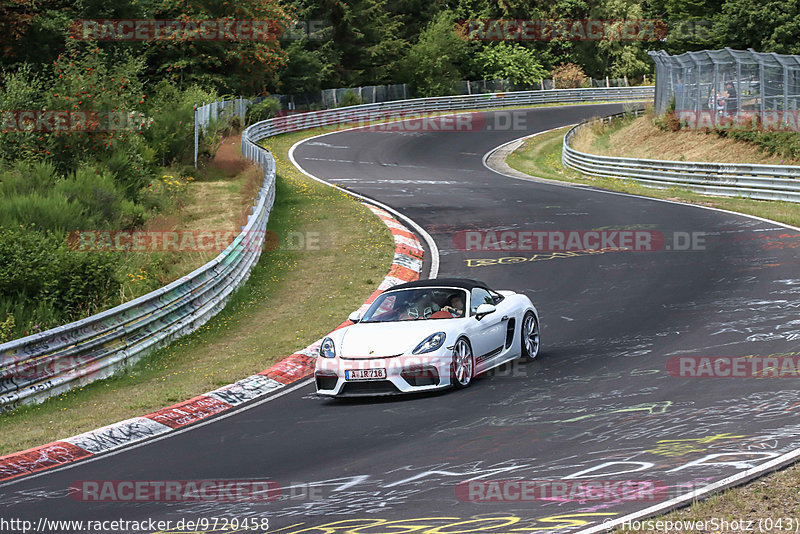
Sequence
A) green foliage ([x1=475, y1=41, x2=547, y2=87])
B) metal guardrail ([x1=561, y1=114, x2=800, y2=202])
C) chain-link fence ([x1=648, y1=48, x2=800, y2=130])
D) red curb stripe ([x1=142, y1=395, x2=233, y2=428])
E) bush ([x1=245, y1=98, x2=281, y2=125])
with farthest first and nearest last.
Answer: green foliage ([x1=475, y1=41, x2=547, y2=87])
bush ([x1=245, y1=98, x2=281, y2=125])
chain-link fence ([x1=648, y1=48, x2=800, y2=130])
metal guardrail ([x1=561, y1=114, x2=800, y2=202])
red curb stripe ([x1=142, y1=395, x2=233, y2=428])

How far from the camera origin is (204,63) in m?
51.1

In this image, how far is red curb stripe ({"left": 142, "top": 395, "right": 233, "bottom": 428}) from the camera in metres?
11.3

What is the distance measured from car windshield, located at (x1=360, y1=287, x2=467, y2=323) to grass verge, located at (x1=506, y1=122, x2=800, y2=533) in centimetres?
571

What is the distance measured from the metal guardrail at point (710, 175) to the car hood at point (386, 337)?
18106 millimetres

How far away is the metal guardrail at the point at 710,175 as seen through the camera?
26844 millimetres

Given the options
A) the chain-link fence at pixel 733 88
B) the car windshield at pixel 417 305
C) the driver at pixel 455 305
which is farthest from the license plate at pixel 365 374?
the chain-link fence at pixel 733 88

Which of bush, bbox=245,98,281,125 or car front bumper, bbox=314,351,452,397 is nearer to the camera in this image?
car front bumper, bbox=314,351,452,397

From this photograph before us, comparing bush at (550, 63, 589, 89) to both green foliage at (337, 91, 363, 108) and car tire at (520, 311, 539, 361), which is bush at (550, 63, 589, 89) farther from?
car tire at (520, 311, 539, 361)

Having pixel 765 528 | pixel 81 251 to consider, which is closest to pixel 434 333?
pixel 765 528

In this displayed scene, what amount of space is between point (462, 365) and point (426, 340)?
0.60m

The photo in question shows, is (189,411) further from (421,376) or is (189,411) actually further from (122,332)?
(122,332)

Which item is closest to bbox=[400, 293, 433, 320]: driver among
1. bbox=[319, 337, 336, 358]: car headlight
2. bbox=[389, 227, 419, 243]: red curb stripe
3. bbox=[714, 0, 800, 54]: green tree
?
bbox=[319, 337, 336, 358]: car headlight

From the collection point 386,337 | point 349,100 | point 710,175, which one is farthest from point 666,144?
point 386,337

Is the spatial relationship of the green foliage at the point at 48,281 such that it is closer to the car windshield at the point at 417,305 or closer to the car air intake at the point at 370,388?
the car windshield at the point at 417,305
